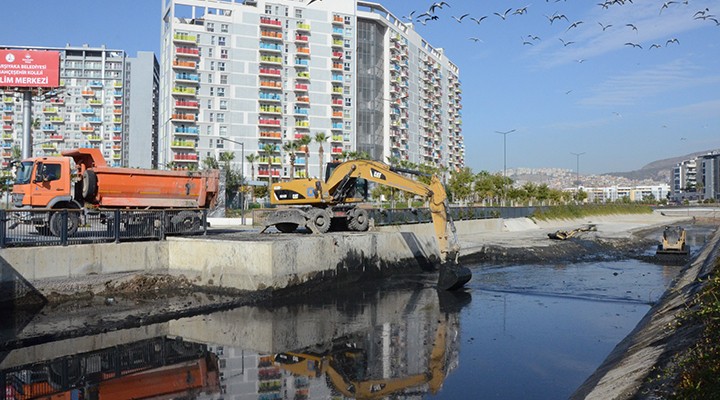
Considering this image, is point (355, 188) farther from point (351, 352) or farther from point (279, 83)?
point (279, 83)

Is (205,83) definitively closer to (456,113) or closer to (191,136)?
(191,136)

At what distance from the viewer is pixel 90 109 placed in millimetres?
161750

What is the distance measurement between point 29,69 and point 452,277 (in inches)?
1911

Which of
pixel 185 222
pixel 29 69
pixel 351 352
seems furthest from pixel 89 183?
pixel 29 69

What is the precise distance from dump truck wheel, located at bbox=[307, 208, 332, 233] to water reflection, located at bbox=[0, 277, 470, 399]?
25.4 ft

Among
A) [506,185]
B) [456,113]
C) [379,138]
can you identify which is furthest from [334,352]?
[456,113]

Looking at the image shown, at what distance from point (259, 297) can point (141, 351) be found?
19.7 ft

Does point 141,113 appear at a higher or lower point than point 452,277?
higher

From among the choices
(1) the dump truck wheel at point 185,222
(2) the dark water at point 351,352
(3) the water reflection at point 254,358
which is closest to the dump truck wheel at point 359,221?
(2) the dark water at point 351,352

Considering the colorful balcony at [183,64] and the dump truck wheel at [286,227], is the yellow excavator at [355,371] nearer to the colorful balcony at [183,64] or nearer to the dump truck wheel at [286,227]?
the dump truck wheel at [286,227]

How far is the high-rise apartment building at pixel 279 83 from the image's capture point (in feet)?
328

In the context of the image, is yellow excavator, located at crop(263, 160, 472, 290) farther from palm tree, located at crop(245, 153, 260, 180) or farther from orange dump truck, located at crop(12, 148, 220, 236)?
palm tree, located at crop(245, 153, 260, 180)

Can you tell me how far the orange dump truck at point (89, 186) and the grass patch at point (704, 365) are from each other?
730 inches

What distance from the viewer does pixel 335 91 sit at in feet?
365
